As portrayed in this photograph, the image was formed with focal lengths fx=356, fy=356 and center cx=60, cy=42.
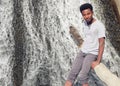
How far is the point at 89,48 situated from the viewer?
202 inches

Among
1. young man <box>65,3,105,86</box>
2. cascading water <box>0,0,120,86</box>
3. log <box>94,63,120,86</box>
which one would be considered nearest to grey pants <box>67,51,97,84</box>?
young man <box>65,3,105,86</box>

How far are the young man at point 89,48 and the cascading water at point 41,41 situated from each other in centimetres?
225

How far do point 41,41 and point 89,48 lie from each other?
105 inches

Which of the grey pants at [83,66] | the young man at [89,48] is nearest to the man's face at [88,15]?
the young man at [89,48]

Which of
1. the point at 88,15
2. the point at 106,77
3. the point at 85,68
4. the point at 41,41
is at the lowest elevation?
the point at 106,77

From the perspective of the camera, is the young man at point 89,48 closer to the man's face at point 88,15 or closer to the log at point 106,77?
the man's face at point 88,15

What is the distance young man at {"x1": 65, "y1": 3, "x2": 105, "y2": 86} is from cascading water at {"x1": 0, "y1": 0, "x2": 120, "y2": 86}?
7.38 feet

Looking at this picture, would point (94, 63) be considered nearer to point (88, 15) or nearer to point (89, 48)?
point (89, 48)

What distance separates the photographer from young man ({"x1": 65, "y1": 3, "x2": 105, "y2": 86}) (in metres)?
5.07

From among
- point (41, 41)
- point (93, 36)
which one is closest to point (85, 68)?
point (93, 36)

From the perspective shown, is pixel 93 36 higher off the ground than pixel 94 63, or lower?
higher

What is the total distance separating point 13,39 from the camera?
7668 millimetres

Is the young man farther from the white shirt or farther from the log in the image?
the log

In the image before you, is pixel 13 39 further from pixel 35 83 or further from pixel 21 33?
pixel 35 83
